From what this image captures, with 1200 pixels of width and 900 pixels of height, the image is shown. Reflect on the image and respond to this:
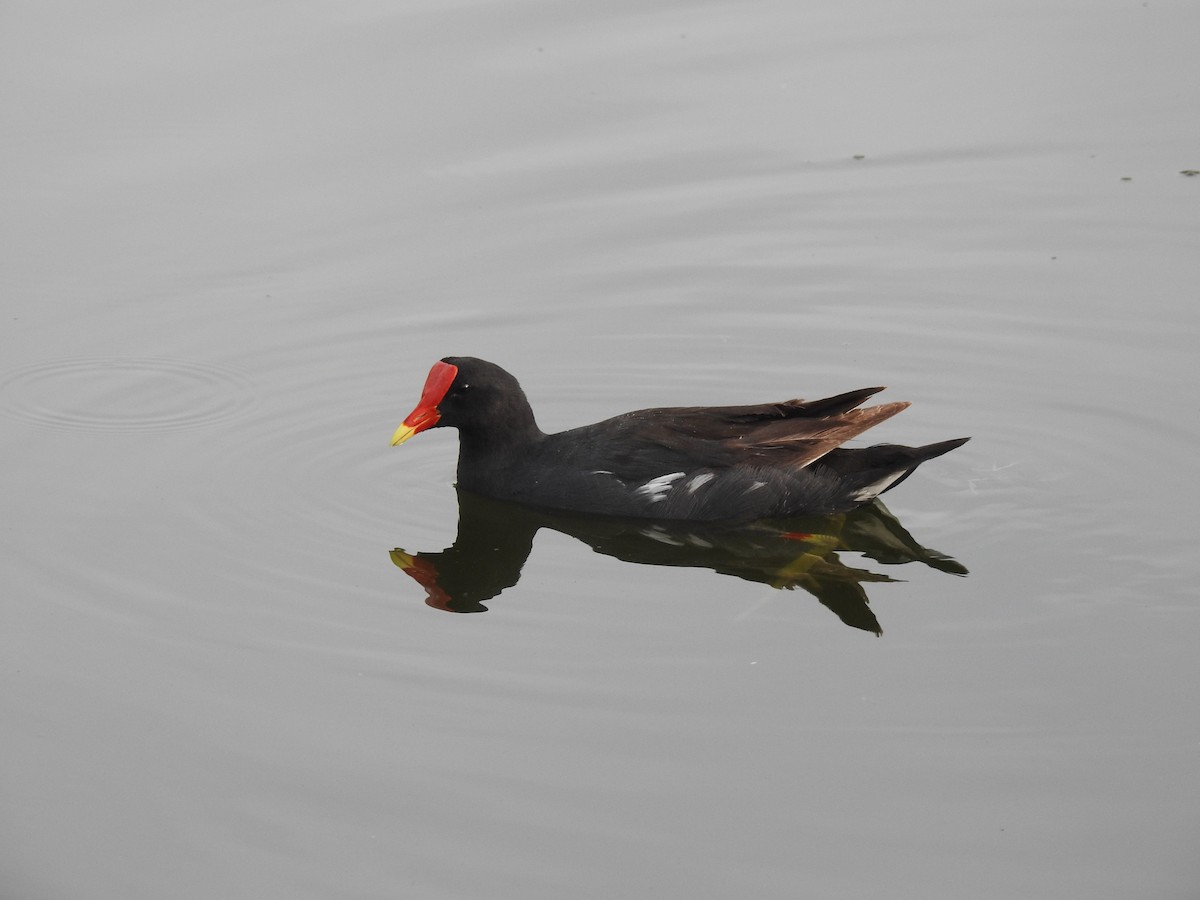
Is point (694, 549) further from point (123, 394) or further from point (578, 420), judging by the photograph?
point (123, 394)

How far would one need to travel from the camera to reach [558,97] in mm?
12242

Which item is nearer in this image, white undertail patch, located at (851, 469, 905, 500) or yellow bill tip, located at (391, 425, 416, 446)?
white undertail patch, located at (851, 469, 905, 500)

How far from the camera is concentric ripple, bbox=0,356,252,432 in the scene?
347 inches

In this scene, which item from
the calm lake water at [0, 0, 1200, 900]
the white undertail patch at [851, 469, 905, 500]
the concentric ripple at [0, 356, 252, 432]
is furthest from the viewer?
the concentric ripple at [0, 356, 252, 432]

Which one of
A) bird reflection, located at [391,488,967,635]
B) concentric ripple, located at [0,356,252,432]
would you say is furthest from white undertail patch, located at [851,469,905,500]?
concentric ripple, located at [0,356,252,432]

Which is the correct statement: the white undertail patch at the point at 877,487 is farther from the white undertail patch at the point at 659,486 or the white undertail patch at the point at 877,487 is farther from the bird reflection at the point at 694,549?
the white undertail patch at the point at 659,486

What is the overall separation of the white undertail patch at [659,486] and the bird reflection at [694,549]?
129 mm

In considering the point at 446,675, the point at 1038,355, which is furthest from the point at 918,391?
the point at 446,675

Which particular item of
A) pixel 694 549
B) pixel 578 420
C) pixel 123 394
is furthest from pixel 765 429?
pixel 123 394

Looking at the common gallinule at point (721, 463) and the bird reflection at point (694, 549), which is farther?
the common gallinule at point (721, 463)

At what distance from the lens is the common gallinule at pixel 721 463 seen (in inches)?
309

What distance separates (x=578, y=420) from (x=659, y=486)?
1.12m

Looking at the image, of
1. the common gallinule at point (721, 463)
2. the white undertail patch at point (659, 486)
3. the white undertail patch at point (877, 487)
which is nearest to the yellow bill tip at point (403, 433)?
the common gallinule at point (721, 463)

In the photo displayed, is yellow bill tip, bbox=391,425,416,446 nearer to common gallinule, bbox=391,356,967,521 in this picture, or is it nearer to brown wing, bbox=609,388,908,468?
common gallinule, bbox=391,356,967,521
